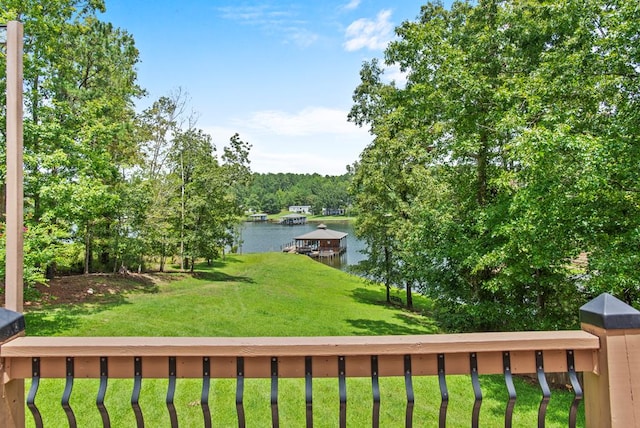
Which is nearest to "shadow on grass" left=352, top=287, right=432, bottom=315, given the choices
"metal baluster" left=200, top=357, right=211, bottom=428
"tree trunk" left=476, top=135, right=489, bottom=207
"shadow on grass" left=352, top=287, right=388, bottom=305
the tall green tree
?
"shadow on grass" left=352, top=287, right=388, bottom=305

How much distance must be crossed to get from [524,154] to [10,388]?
592 centimetres

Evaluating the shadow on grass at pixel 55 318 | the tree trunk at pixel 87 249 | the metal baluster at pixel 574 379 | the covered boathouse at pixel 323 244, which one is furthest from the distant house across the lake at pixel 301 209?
the metal baluster at pixel 574 379

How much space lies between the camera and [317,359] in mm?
1534

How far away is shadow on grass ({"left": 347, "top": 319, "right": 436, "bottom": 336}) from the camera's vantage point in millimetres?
9939

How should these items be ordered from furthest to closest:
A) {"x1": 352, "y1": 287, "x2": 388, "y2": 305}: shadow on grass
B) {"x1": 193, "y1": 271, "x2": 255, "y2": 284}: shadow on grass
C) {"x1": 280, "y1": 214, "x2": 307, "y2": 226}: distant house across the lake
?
1. {"x1": 280, "y1": 214, "x2": 307, "y2": 226}: distant house across the lake
2. {"x1": 193, "y1": 271, "x2": 255, "y2": 284}: shadow on grass
3. {"x1": 352, "y1": 287, "x2": 388, "y2": 305}: shadow on grass

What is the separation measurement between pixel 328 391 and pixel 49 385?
150 inches

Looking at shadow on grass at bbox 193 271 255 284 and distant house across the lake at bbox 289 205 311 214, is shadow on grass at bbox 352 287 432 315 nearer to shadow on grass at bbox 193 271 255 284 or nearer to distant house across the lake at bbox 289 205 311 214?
shadow on grass at bbox 193 271 255 284

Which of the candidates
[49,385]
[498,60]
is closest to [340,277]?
[498,60]

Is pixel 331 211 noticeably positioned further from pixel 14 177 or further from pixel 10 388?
pixel 10 388

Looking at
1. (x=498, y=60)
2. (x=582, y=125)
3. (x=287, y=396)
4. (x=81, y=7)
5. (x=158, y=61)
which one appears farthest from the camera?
(x=158, y=61)

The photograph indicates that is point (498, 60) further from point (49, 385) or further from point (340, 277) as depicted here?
point (340, 277)

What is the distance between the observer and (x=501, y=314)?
7.63 meters

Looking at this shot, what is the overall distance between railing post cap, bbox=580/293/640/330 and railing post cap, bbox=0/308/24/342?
94.3 inches

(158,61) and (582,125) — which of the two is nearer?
(582,125)
